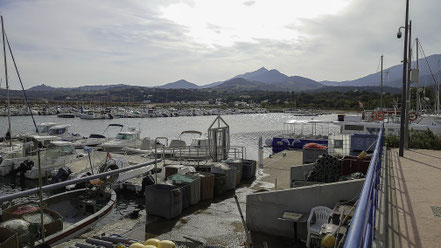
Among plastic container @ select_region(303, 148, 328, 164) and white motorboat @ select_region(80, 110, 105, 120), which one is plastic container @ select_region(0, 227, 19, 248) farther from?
white motorboat @ select_region(80, 110, 105, 120)

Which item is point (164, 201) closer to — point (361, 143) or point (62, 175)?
point (361, 143)

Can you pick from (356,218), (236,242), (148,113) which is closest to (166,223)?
(236,242)

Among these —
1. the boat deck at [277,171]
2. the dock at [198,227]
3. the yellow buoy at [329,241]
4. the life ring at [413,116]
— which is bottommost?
the dock at [198,227]

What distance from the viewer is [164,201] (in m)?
9.74

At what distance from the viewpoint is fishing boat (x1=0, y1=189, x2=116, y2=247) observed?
26.2 feet

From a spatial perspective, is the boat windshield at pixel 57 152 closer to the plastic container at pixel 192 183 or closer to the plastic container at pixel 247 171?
the plastic container at pixel 247 171

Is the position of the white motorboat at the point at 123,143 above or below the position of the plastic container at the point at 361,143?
below

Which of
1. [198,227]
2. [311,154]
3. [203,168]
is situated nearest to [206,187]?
[198,227]

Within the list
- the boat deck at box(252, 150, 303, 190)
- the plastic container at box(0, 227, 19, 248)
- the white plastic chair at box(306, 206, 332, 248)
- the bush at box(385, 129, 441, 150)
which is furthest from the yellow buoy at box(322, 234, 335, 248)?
the bush at box(385, 129, 441, 150)

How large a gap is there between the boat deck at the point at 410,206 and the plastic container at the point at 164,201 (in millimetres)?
5646

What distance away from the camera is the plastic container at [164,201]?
9.73m

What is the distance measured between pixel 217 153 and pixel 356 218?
49.1 ft

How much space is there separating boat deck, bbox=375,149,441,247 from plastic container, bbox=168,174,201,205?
583cm

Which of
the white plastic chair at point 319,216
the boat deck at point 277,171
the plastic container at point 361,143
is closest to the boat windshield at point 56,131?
the boat deck at point 277,171
